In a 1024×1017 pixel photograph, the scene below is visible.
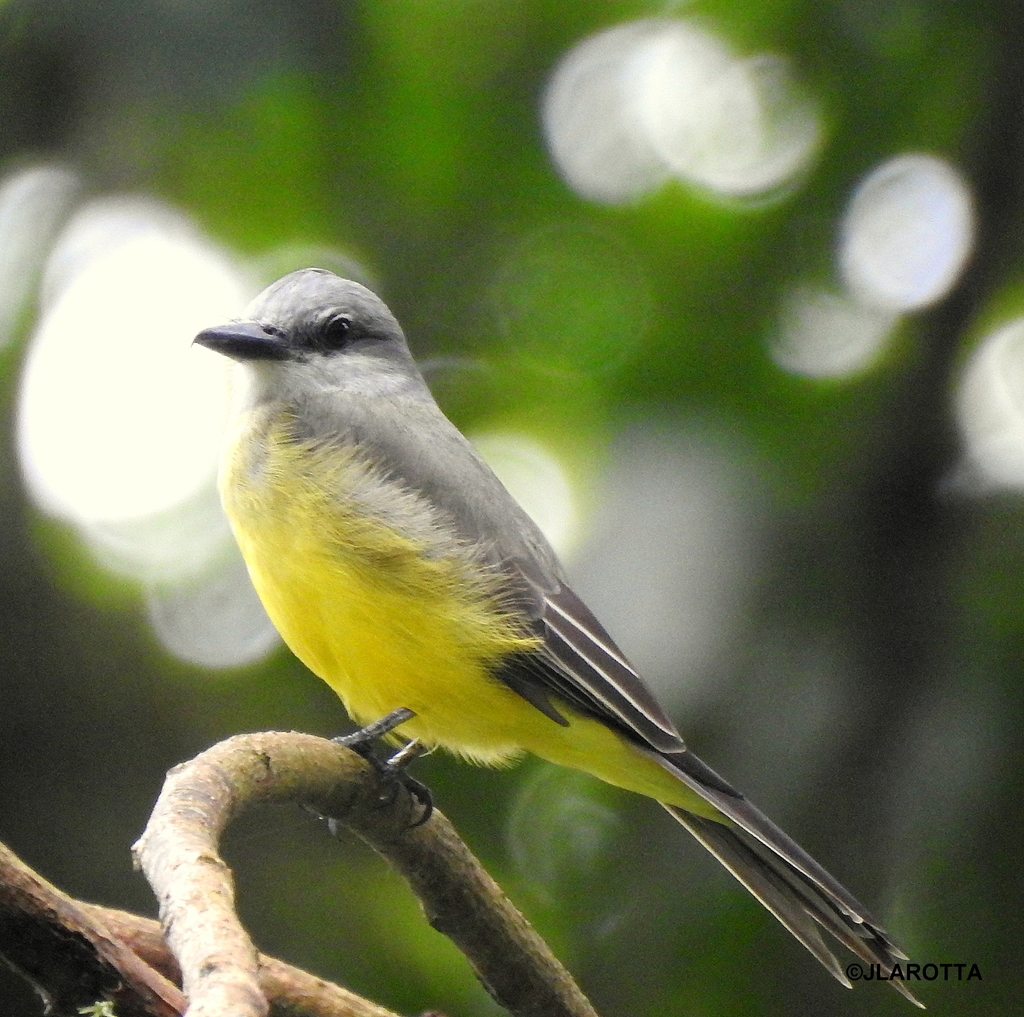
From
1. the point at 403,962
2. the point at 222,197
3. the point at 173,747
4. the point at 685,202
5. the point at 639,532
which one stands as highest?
the point at 685,202

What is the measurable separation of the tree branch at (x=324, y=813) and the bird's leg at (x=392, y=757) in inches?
1.4

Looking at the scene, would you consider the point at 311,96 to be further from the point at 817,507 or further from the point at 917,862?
the point at 917,862

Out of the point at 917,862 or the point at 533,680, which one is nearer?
the point at 533,680

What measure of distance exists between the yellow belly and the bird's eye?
20.8 inches

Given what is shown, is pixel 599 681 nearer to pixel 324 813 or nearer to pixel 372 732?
pixel 372 732

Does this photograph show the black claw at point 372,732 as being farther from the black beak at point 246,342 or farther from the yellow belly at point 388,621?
the black beak at point 246,342

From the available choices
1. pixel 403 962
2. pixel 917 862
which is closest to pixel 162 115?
pixel 403 962

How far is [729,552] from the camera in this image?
4215 millimetres

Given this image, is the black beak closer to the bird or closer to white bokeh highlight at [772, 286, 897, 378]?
the bird

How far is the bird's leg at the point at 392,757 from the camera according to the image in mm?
3273

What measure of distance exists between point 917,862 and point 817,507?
3.53 ft

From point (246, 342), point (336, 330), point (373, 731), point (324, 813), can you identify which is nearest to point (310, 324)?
point (336, 330)

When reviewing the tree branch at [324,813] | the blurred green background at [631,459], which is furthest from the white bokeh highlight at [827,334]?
the tree branch at [324,813]

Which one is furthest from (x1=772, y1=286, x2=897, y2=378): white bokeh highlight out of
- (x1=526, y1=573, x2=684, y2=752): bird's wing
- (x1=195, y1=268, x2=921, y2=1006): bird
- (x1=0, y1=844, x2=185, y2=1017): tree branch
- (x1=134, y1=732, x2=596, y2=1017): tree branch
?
(x1=0, y1=844, x2=185, y2=1017): tree branch
